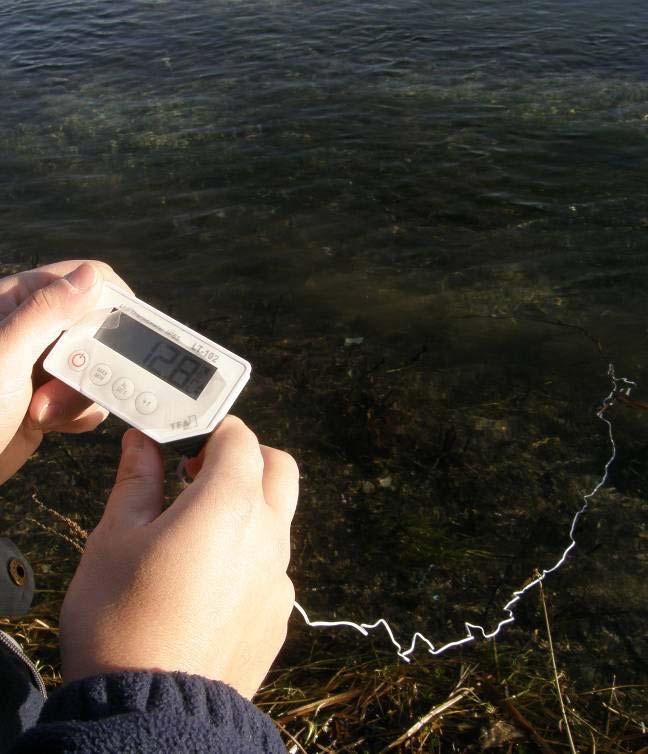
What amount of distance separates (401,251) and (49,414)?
4269 millimetres

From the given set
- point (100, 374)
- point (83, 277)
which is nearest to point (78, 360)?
point (100, 374)

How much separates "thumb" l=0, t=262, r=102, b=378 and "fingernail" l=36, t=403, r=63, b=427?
206 mm

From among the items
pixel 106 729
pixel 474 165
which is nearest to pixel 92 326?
pixel 106 729

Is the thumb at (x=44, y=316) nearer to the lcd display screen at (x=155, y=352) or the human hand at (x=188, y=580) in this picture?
the lcd display screen at (x=155, y=352)

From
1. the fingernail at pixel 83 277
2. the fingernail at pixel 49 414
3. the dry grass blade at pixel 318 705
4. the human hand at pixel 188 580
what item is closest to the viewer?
the human hand at pixel 188 580

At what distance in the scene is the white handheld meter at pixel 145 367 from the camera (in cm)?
215

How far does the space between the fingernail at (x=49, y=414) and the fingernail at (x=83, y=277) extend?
45 centimetres

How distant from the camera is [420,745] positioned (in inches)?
106

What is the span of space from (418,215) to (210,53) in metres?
6.03

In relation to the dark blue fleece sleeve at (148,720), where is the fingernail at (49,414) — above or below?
below

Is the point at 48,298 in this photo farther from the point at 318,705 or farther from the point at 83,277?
the point at 318,705

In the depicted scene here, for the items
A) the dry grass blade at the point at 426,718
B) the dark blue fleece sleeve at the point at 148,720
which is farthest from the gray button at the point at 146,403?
the dry grass blade at the point at 426,718

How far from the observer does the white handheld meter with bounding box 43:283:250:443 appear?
2146mm

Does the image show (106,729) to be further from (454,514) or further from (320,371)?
(320,371)
